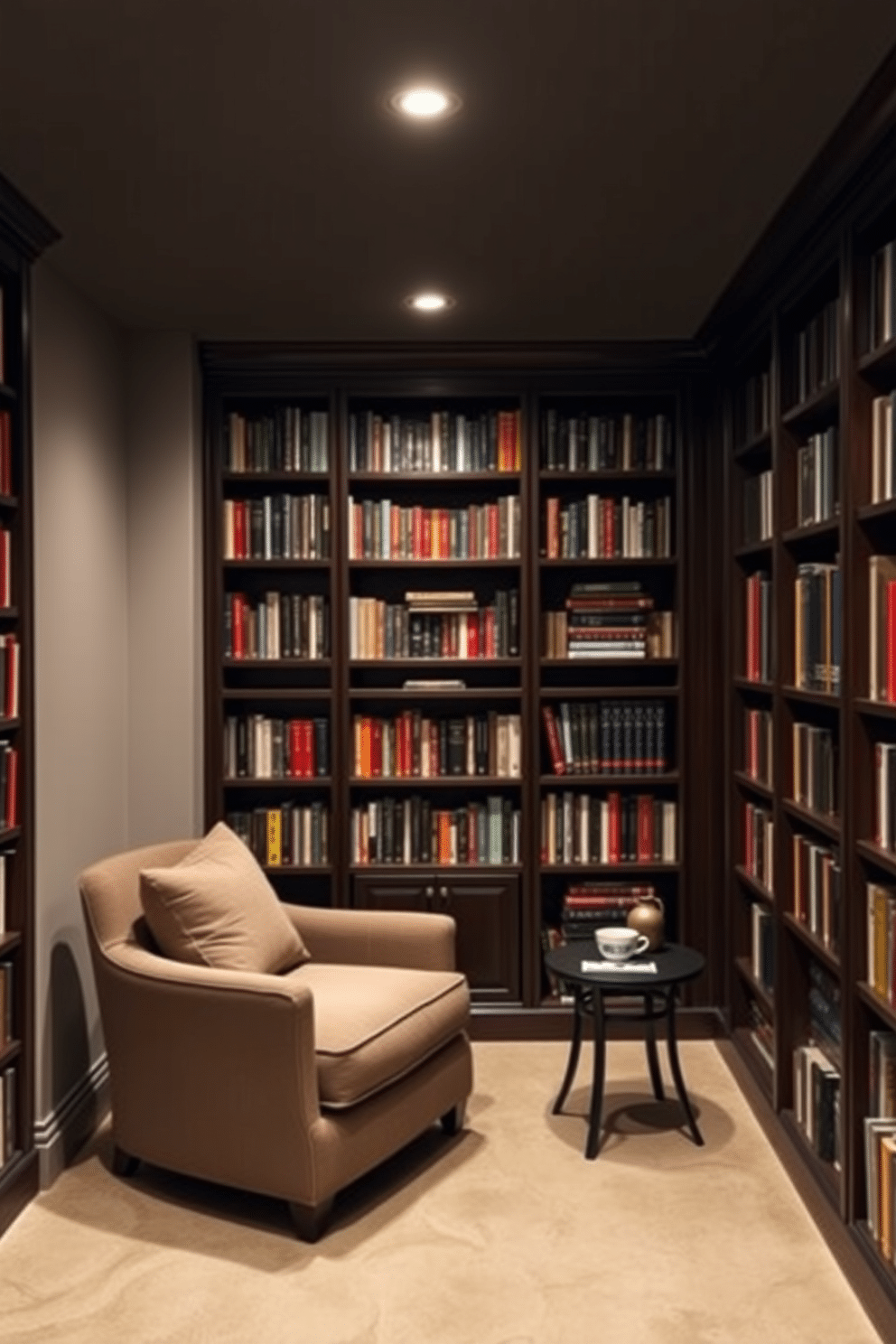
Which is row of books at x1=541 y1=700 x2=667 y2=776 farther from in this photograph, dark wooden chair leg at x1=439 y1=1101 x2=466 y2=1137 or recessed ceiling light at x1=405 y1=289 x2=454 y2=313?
recessed ceiling light at x1=405 y1=289 x2=454 y2=313

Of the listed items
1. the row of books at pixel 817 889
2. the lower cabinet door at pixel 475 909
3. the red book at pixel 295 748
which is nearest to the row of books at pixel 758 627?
the row of books at pixel 817 889

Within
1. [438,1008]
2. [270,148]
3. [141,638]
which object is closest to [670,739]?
[438,1008]

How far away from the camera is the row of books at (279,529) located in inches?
171

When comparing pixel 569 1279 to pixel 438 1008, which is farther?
pixel 438 1008

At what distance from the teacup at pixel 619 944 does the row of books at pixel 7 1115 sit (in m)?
1.65

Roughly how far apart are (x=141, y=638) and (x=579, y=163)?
2211 mm

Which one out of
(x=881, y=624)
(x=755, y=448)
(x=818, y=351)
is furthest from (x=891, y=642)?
(x=755, y=448)

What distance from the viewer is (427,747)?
441 centimetres

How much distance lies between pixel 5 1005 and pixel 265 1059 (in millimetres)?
690

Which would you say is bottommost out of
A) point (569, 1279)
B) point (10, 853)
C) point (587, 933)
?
point (569, 1279)

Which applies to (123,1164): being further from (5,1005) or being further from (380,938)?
(380,938)

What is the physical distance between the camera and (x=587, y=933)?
4379 mm

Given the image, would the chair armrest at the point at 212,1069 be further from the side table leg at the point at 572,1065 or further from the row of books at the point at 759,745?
the row of books at the point at 759,745

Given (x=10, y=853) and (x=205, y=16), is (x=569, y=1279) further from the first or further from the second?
(x=205, y=16)
